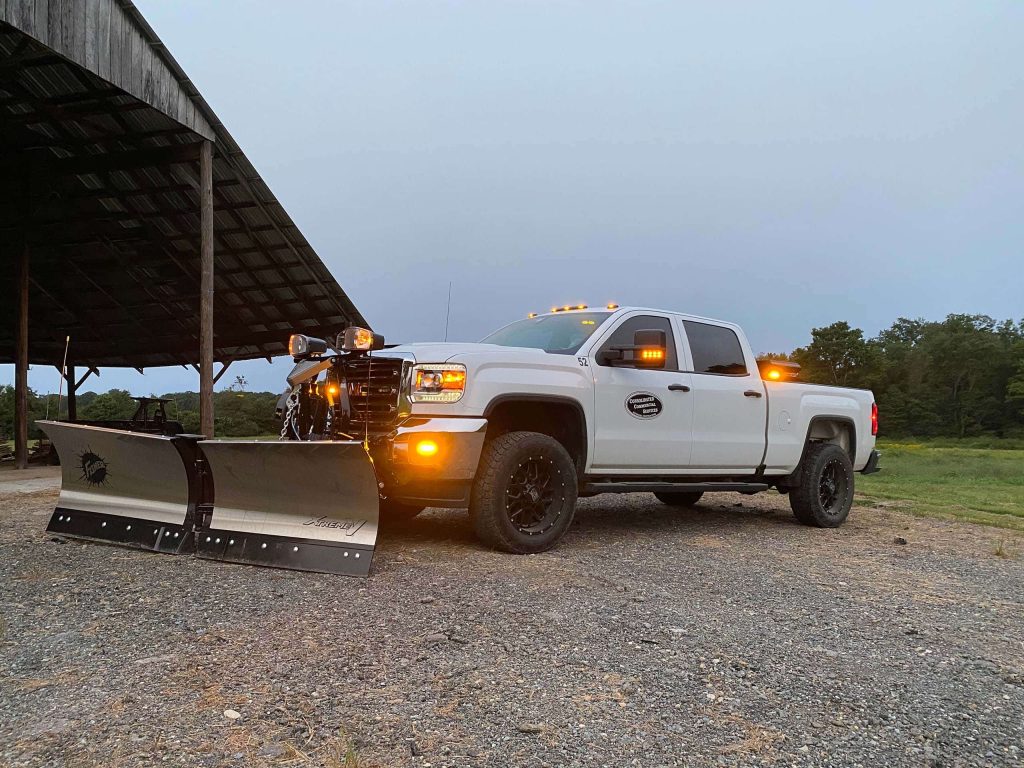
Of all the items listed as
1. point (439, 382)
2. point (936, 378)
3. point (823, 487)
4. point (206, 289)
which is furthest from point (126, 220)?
point (936, 378)

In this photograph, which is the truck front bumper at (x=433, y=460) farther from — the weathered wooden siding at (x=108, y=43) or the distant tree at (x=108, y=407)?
the distant tree at (x=108, y=407)

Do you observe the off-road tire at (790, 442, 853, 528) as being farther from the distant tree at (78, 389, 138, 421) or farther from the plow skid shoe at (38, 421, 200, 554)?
the distant tree at (78, 389, 138, 421)

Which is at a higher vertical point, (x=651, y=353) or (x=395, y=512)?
(x=651, y=353)

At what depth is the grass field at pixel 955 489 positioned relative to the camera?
9302mm

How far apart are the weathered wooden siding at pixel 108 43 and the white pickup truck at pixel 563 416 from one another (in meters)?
5.68

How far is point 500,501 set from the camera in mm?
4930

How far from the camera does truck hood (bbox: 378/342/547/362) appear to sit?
4.90 meters

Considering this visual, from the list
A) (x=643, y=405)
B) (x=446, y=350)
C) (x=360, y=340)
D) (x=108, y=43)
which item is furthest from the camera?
(x=108, y=43)

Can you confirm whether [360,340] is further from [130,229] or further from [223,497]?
[130,229]

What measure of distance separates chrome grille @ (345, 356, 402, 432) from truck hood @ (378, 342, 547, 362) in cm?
17

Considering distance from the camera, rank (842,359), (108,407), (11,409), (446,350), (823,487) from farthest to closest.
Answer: (842,359), (108,407), (11,409), (823,487), (446,350)

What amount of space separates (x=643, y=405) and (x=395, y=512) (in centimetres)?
243

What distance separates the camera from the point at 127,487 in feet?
17.2

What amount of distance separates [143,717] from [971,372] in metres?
70.6
